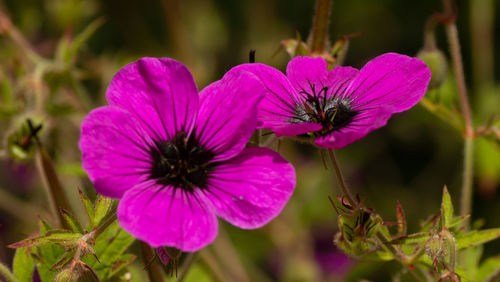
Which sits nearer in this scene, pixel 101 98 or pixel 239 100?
pixel 239 100

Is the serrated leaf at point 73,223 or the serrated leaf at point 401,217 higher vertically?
the serrated leaf at point 73,223

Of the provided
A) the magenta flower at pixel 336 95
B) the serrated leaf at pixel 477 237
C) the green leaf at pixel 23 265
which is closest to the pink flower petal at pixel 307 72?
the magenta flower at pixel 336 95

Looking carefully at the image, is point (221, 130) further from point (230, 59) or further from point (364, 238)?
point (230, 59)

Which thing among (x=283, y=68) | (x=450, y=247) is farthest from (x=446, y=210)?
(x=283, y=68)

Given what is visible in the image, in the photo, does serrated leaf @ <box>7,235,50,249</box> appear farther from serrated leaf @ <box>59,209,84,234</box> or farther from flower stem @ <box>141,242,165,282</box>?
flower stem @ <box>141,242,165,282</box>

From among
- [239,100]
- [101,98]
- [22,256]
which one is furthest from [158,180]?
[101,98]

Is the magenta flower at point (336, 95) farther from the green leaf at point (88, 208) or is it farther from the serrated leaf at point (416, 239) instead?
the green leaf at point (88, 208)
